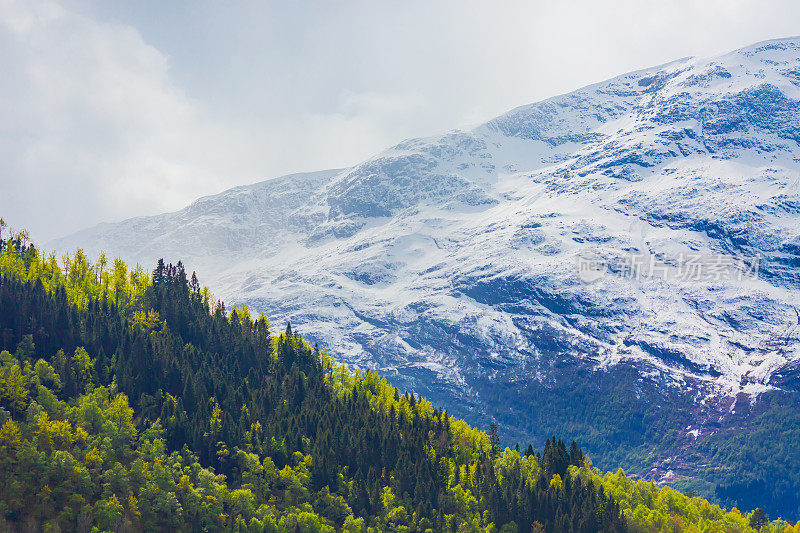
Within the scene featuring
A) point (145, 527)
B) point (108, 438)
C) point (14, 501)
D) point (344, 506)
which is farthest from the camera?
point (344, 506)

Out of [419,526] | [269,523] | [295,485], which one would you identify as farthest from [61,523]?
[419,526]

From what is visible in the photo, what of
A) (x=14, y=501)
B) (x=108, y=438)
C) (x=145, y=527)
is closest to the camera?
(x=14, y=501)

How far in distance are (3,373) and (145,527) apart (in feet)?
183

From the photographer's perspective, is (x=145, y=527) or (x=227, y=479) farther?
(x=227, y=479)

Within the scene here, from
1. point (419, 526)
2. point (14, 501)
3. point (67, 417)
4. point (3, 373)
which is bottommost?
point (419, 526)

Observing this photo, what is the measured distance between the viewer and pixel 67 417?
189375 mm

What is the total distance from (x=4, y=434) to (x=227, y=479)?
54.4 metres

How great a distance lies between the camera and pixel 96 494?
17025 centimetres

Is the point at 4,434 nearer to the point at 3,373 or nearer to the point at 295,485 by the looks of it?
the point at 3,373

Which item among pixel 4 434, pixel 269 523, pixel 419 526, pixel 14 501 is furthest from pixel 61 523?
pixel 419 526

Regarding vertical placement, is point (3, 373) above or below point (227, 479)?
above

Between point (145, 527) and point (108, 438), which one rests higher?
point (108, 438)

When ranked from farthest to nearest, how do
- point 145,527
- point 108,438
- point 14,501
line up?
1. point 108,438
2. point 145,527
3. point 14,501

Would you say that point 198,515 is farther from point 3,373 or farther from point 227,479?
point 3,373
